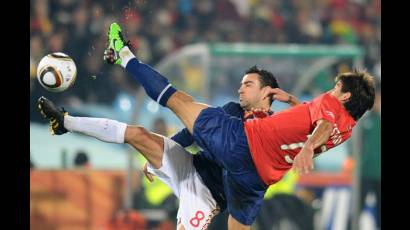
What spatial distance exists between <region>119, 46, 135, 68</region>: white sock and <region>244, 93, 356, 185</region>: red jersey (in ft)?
3.49

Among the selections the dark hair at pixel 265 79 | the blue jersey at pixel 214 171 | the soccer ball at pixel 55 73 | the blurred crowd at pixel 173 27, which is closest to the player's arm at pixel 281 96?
the dark hair at pixel 265 79

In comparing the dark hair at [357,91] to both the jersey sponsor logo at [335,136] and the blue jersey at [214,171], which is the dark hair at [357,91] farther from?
the blue jersey at [214,171]

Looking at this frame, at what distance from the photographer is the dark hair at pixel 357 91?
8531 millimetres

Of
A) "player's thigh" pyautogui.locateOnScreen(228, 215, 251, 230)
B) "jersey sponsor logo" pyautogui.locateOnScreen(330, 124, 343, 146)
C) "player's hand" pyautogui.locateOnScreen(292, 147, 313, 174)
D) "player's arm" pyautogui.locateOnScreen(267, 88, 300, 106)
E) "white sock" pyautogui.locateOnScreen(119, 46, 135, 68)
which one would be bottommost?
"player's thigh" pyautogui.locateOnScreen(228, 215, 251, 230)

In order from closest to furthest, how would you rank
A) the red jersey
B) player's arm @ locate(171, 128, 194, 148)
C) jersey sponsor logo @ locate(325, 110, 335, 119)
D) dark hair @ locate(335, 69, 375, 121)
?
jersey sponsor logo @ locate(325, 110, 335, 119), the red jersey, dark hair @ locate(335, 69, 375, 121), player's arm @ locate(171, 128, 194, 148)

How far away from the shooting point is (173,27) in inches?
640

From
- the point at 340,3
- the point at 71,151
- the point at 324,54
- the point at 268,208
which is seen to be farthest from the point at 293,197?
the point at 340,3

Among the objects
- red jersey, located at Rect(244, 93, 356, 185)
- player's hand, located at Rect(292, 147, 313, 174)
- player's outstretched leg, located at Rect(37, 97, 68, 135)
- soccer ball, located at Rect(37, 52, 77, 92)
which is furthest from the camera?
soccer ball, located at Rect(37, 52, 77, 92)

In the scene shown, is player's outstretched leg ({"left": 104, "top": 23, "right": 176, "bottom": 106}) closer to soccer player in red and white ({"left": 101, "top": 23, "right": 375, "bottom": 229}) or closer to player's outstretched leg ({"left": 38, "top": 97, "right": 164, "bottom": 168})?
soccer player in red and white ({"left": 101, "top": 23, "right": 375, "bottom": 229})

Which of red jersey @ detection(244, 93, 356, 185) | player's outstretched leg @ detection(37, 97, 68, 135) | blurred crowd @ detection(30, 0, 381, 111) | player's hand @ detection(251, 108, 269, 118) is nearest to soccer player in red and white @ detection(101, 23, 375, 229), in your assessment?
red jersey @ detection(244, 93, 356, 185)

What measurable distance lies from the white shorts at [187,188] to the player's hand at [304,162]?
135 centimetres

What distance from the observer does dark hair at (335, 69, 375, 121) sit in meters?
8.53

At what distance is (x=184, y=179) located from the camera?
9.04 meters
